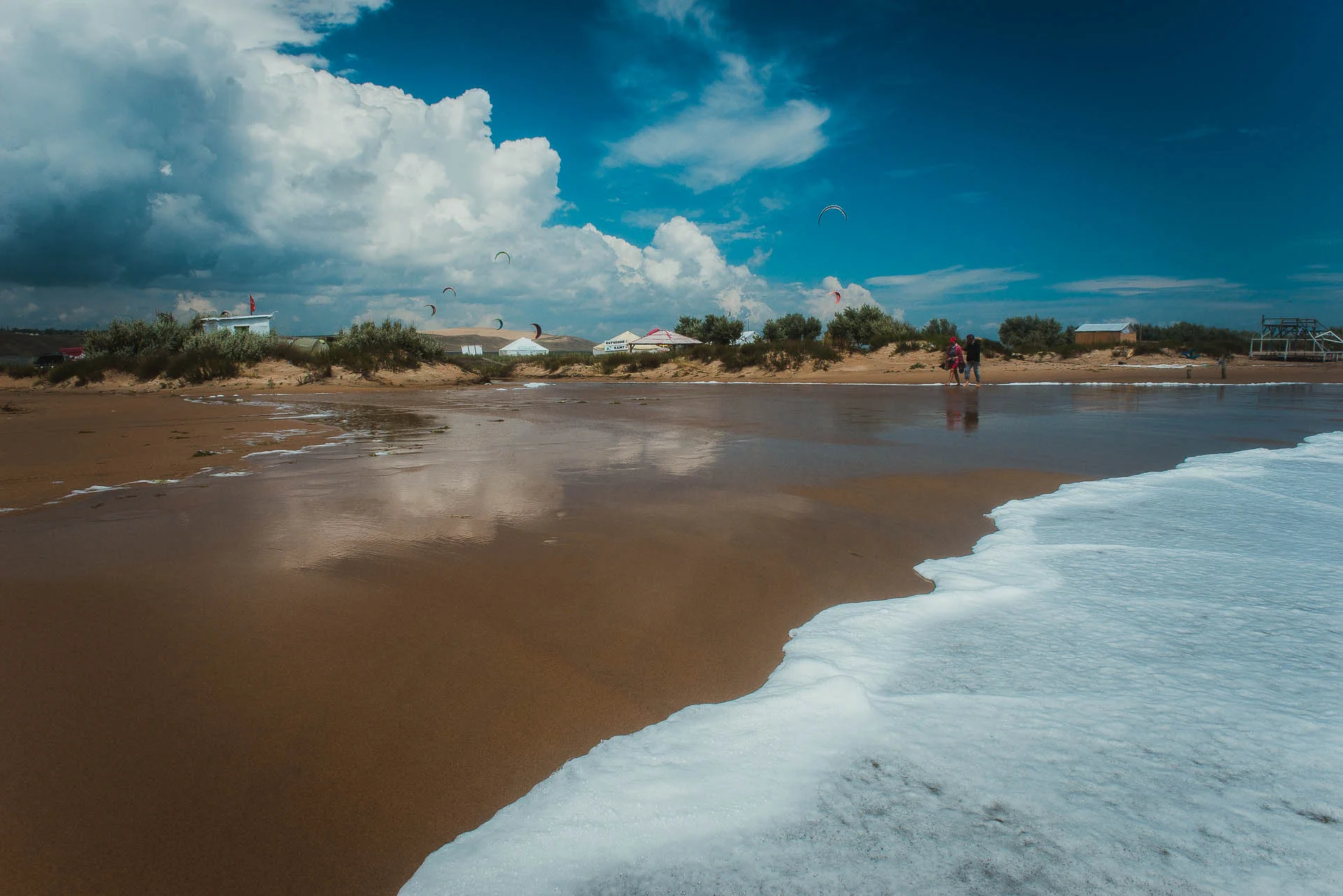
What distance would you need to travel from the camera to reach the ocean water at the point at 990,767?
4.45 ft

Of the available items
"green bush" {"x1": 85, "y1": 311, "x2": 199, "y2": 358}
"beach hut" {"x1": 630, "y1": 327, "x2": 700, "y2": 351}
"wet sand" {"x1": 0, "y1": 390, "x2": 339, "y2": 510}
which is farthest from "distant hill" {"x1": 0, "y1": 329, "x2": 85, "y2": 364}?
"wet sand" {"x1": 0, "y1": 390, "x2": 339, "y2": 510}

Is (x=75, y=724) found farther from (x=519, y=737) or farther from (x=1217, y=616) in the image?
(x=1217, y=616)

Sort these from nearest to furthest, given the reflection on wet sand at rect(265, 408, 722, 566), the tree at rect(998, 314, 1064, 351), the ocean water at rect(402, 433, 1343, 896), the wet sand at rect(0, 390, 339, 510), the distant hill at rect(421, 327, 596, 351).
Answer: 1. the ocean water at rect(402, 433, 1343, 896)
2. the reflection on wet sand at rect(265, 408, 722, 566)
3. the wet sand at rect(0, 390, 339, 510)
4. the tree at rect(998, 314, 1064, 351)
5. the distant hill at rect(421, 327, 596, 351)

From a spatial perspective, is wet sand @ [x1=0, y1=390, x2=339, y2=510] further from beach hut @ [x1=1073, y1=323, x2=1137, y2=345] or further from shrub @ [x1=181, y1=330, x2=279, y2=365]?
beach hut @ [x1=1073, y1=323, x2=1137, y2=345]

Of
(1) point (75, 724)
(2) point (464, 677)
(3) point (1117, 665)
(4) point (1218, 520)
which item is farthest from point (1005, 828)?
(4) point (1218, 520)

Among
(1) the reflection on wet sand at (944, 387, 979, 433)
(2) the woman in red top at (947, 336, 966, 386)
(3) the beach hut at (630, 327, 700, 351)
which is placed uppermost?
(3) the beach hut at (630, 327, 700, 351)

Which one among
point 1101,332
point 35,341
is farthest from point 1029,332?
point 35,341

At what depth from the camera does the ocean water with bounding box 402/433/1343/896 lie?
1356 mm

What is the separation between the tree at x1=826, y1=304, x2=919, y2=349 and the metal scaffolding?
17.7m

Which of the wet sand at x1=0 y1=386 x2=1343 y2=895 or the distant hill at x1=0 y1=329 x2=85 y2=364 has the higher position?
the distant hill at x1=0 y1=329 x2=85 y2=364

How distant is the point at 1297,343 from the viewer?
1372 inches

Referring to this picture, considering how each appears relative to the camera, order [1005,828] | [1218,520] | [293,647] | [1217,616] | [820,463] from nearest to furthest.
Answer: [1005,828]
[293,647]
[1217,616]
[1218,520]
[820,463]

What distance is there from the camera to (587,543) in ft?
12.2

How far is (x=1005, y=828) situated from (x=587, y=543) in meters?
2.57
